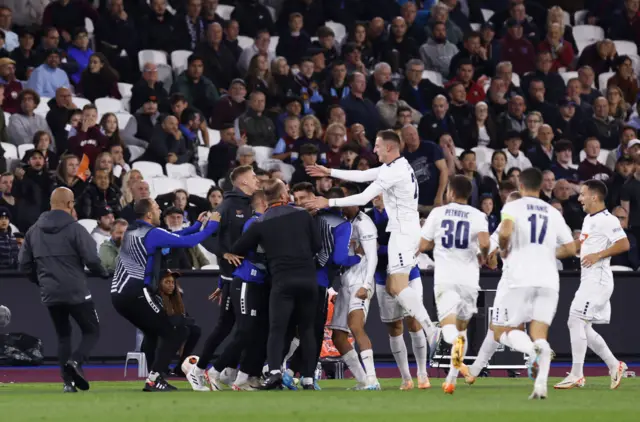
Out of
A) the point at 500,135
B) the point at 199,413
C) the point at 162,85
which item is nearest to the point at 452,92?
the point at 500,135

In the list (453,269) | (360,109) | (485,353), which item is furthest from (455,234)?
(360,109)

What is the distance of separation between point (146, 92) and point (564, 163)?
737cm

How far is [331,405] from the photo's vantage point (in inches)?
463

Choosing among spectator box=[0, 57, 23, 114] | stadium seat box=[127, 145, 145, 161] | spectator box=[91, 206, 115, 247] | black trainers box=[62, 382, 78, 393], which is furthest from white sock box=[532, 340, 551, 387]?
spectator box=[0, 57, 23, 114]

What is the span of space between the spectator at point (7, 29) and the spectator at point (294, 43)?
4914 millimetres

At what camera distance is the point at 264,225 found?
45.3ft

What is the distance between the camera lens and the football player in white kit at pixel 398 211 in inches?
549

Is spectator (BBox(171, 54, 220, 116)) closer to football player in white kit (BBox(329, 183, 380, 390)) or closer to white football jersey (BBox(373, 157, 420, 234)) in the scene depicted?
football player in white kit (BBox(329, 183, 380, 390))

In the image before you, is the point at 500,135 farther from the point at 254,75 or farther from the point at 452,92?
the point at 254,75

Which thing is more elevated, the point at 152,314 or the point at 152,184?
the point at 152,184

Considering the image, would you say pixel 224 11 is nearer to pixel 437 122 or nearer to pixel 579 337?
pixel 437 122

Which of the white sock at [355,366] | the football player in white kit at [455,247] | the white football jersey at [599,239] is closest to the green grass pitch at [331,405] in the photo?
the white sock at [355,366]

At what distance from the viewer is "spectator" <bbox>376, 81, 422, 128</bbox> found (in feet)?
77.0

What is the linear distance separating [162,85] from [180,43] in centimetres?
165
